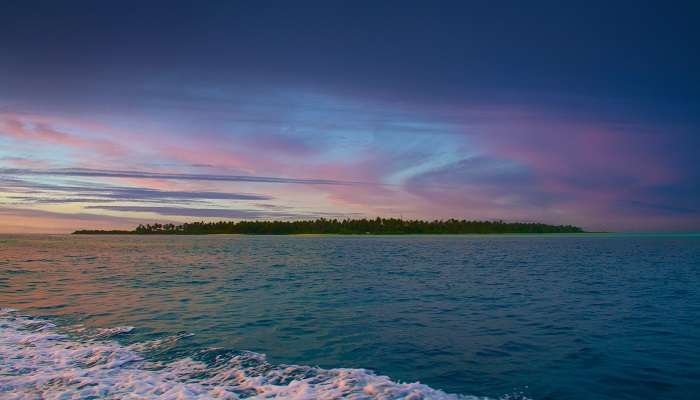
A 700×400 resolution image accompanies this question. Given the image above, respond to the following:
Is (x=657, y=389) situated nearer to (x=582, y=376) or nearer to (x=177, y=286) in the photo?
(x=582, y=376)

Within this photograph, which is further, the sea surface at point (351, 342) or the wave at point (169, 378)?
the sea surface at point (351, 342)

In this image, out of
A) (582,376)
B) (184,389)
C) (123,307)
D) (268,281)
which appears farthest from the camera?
(268,281)

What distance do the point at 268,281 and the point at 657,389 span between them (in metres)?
29.3

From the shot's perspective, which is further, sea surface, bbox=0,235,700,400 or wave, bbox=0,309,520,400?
sea surface, bbox=0,235,700,400

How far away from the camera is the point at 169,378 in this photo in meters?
12.9

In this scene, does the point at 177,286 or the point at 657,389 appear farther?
the point at 177,286

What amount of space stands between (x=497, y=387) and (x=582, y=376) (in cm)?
289

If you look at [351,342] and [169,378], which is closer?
[169,378]

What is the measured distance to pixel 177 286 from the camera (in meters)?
34.2

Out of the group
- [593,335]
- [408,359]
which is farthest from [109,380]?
[593,335]

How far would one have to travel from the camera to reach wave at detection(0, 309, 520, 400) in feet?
38.3

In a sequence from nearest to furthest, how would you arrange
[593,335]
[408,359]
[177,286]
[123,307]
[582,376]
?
1. [582,376]
2. [408,359]
3. [593,335]
4. [123,307]
5. [177,286]

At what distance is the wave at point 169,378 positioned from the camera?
11.7 meters

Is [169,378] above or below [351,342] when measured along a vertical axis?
below
